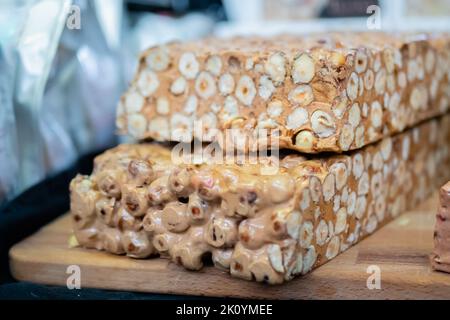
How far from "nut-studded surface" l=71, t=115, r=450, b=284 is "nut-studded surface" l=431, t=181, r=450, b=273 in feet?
0.79

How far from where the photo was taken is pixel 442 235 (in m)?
1.51

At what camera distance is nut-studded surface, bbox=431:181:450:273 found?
4.87 ft

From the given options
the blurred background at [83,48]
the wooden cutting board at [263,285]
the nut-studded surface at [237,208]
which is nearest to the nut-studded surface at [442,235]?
the wooden cutting board at [263,285]

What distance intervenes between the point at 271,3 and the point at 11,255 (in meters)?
1.68

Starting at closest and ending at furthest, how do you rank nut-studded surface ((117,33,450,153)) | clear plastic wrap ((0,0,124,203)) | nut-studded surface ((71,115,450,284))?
nut-studded surface ((71,115,450,284)), nut-studded surface ((117,33,450,153)), clear plastic wrap ((0,0,124,203))

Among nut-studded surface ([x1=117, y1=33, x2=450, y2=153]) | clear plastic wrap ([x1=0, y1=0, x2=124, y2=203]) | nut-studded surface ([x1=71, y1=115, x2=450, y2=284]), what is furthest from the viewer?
clear plastic wrap ([x1=0, y1=0, x2=124, y2=203])

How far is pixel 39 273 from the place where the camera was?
1.72 meters

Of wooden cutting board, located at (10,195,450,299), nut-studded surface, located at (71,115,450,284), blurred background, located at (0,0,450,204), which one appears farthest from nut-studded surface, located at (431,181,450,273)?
blurred background, located at (0,0,450,204)

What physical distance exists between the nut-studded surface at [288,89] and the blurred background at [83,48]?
0.86ft

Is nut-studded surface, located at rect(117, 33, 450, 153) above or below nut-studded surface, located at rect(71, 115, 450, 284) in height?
above

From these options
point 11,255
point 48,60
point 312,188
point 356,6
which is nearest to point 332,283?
point 312,188

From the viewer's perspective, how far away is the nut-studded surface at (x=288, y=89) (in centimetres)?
161

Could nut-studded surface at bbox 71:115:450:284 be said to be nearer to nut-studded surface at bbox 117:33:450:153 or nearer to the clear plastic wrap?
nut-studded surface at bbox 117:33:450:153
